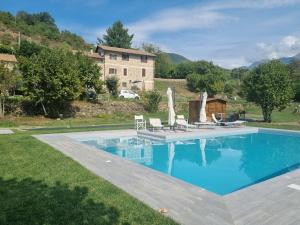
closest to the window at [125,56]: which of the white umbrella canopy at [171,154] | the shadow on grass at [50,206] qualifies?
the white umbrella canopy at [171,154]

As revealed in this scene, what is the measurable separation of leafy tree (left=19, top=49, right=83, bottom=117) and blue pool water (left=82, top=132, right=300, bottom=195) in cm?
881

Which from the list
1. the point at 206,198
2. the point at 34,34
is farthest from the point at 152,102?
the point at 34,34

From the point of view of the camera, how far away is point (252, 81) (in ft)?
72.0

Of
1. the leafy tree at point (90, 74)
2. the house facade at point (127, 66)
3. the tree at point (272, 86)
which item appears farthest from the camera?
the house facade at point (127, 66)

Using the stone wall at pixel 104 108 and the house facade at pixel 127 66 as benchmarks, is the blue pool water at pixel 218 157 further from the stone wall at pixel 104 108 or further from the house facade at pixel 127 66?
the house facade at pixel 127 66

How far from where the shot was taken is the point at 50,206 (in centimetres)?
457

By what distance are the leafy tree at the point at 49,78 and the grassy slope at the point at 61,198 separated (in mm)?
13726

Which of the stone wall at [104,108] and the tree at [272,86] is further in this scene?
the stone wall at [104,108]

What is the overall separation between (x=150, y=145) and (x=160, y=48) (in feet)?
187

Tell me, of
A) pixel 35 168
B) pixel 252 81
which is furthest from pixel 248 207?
pixel 252 81

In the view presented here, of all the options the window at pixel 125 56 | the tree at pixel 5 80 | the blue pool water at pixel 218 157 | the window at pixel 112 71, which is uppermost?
the window at pixel 125 56

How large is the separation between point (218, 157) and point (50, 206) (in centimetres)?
826

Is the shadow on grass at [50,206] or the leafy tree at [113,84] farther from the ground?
the leafy tree at [113,84]

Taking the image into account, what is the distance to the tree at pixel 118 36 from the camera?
5809 centimetres
